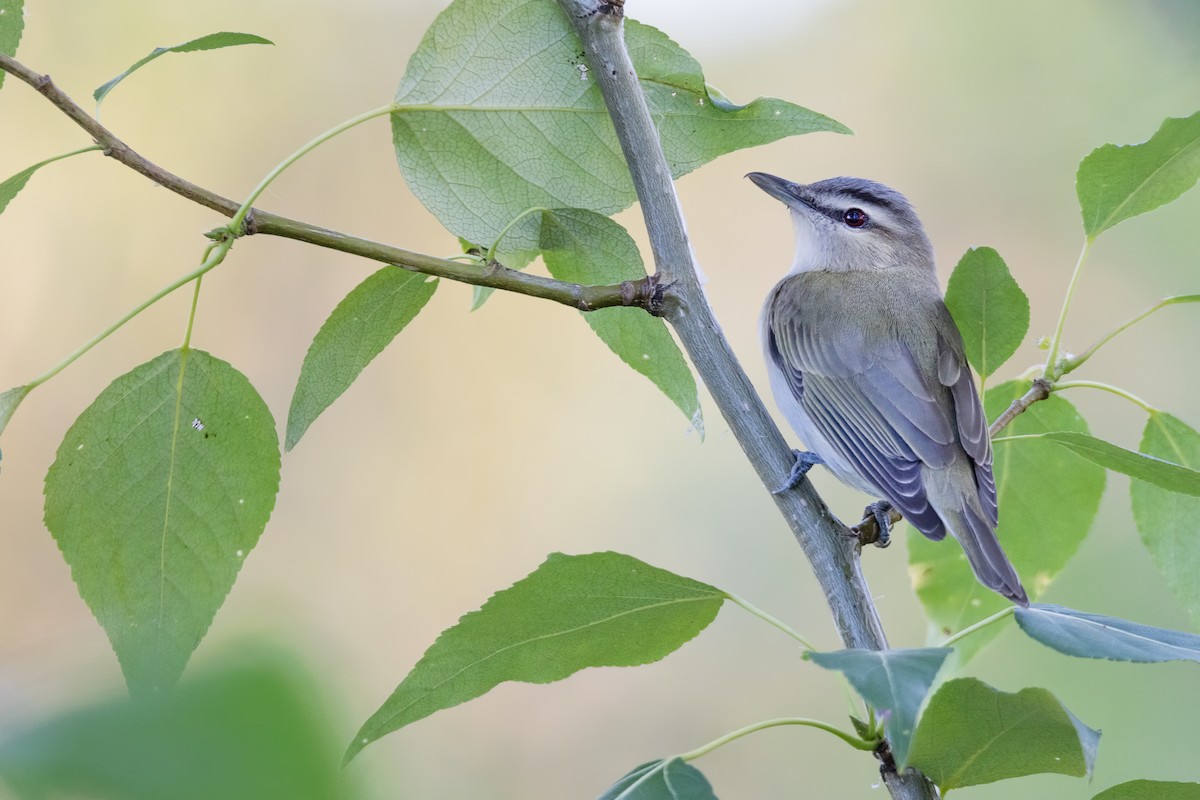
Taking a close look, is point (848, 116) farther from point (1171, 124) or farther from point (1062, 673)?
point (1171, 124)

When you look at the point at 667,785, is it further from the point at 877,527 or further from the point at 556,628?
the point at 877,527

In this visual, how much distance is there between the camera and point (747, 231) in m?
5.31

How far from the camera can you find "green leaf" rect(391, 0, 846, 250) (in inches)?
52.9

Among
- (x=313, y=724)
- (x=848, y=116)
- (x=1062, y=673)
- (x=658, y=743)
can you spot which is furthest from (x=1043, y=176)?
(x=313, y=724)

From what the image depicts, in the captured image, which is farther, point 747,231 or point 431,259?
point 747,231

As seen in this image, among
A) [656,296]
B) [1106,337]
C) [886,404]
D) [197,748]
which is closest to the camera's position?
[197,748]

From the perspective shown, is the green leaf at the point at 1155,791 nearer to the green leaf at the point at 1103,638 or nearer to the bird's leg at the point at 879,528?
the green leaf at the point at 1103,638

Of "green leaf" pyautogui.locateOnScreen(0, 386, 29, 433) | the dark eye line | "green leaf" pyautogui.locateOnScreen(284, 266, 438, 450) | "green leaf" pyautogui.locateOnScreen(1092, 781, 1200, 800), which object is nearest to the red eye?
the dark eye line

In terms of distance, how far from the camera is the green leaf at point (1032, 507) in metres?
1.59

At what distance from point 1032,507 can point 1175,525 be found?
0.24 m

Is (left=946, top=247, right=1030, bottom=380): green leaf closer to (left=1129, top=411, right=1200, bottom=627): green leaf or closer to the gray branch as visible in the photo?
(left=1129, top=411, right=1200, bottom=627): green leaf

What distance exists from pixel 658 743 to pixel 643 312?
3.72 meters

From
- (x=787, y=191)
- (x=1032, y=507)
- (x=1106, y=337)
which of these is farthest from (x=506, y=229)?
(x=787, y=191)

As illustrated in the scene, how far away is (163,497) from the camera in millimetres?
1271
